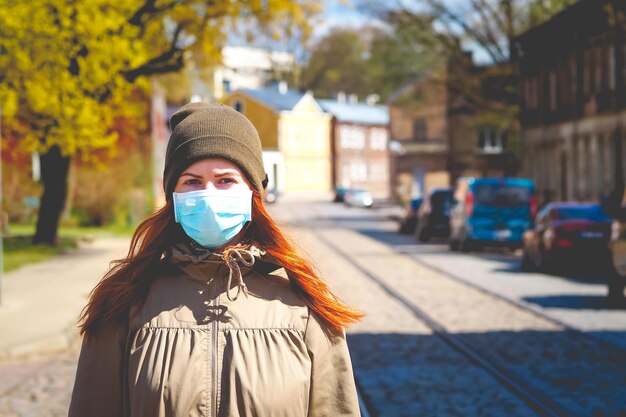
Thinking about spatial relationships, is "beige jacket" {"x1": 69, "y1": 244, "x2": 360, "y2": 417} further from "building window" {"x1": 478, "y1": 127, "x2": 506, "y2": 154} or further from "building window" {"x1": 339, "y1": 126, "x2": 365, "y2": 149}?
"building window" {"x1": 339, "y1": 126, "x2": 365, "y2": 149}

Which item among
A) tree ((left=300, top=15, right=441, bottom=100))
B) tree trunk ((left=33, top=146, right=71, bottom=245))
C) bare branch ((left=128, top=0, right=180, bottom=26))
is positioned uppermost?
tree ((left=300, top=15, right=441, bottom=100))

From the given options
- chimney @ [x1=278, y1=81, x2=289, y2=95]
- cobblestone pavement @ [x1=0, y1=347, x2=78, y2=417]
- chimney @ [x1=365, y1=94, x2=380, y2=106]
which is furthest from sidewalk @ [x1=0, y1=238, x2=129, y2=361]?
chimney @ [x1=365, y1=94, x2=380, y2=106]

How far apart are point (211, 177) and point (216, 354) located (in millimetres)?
539

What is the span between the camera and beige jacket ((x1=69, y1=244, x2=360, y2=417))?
294 cm

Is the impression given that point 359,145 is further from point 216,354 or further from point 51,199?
point 216,354

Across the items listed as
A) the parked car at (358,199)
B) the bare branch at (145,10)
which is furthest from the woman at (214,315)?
the parked car at (358,199)

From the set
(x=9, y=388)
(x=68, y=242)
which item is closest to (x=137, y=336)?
(x=9, y=388)

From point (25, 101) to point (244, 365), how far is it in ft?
69.9

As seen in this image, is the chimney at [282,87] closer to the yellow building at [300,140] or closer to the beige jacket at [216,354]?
the yellow building at [300,140]

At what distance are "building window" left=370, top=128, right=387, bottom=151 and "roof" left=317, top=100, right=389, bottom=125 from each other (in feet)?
3.07

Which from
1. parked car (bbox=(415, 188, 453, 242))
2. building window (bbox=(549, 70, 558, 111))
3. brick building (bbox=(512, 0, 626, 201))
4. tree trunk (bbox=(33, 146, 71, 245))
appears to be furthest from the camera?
building window (bbox=(549, 70, 558, 111))

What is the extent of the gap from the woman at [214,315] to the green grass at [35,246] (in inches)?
724

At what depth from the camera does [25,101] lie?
76.2 feet

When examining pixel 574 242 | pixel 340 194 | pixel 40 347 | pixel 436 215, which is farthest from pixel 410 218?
pixel 340 194
